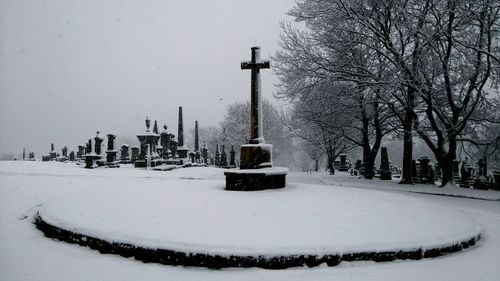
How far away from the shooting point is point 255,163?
26.2 feet

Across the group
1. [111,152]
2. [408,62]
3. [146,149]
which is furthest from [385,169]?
[111,152]

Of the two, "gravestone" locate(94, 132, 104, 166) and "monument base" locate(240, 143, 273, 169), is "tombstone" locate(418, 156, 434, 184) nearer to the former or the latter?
"monument base" locate(240, 143, 273, 169)

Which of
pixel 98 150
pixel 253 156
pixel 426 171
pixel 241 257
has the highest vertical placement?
pixel 98 150

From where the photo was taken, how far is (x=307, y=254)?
12.0 ft

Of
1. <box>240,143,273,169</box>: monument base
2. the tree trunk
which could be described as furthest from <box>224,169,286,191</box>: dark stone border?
the tree trunk

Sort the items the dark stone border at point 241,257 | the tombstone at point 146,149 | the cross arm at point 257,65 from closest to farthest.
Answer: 1. the dark stone border at point 241,257
2. the cross arm at point 257,65
3. the tombstone at point 146,149

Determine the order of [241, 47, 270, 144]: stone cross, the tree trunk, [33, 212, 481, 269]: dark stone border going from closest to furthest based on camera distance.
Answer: [33, 212, 481, 269]: dark stone border
[241, 47, 270, 144]: stone cross
the tree trunk

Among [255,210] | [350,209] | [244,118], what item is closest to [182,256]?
[255,210]

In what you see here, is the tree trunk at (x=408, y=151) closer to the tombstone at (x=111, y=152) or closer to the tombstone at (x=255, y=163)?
the tombstone at (x=255, y=163)

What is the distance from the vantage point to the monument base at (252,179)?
7605 mm

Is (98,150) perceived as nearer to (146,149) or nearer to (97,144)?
(97,144)

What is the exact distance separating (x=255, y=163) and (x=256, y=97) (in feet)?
6.02

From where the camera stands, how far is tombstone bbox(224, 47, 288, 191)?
25.0 ft

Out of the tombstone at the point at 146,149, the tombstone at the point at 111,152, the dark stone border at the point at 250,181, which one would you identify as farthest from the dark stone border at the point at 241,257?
the tombstone at the point at 111,152
